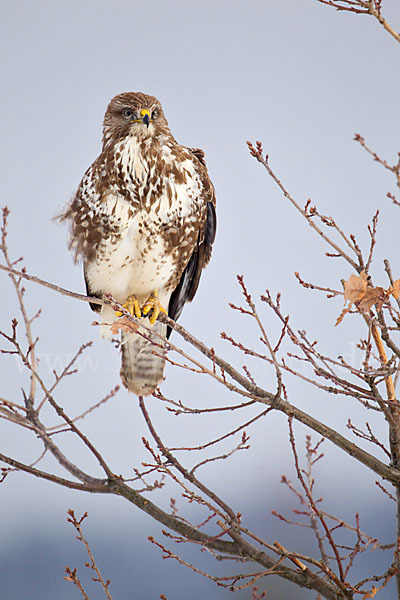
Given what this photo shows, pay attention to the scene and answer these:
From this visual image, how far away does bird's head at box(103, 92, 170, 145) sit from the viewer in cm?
340

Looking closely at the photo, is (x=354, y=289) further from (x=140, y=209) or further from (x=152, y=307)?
(x=152, y=307)

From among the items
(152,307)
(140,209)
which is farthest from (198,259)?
(140,209)

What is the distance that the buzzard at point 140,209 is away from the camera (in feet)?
11.0

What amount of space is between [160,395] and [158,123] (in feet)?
5.88

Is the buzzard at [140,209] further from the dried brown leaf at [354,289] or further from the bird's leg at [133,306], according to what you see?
the dried brown leaf at [354,289]

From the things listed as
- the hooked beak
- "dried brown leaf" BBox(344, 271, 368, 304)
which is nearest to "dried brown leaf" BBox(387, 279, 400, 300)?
"dried brown leaf" BBox(344, 271, 368, 304)

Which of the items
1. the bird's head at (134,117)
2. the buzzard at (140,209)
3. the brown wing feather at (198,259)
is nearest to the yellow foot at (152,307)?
the buzzard at (140,209)

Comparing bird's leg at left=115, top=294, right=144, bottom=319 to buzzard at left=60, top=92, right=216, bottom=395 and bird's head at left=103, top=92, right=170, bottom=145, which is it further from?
bird's head at left=103, top=92, right=170, bottom=145

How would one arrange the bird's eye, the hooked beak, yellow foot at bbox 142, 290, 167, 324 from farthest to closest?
1. yellow foot at bbox 142, 290, 167, 324
2. the bird's eye
3. the hooked beak

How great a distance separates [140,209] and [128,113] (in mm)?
509

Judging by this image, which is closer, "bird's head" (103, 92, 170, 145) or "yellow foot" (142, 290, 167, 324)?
"bird's head" (103, 92, 170, 145)

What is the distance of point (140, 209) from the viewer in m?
3.34

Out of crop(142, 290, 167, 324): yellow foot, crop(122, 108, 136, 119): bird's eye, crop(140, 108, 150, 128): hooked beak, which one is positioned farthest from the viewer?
crop(142, 290, 167, 324): yellow foot

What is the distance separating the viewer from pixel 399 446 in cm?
212
